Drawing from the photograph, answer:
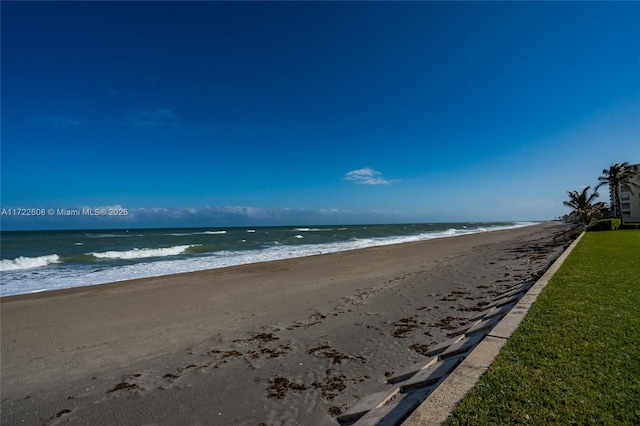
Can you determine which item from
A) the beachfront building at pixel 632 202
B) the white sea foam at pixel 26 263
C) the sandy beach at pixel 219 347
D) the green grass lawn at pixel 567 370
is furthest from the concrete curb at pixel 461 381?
the beachfront building at pixel 632 202

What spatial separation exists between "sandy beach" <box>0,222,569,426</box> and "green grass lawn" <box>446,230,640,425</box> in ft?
6.02

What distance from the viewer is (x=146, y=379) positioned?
16.9 ft

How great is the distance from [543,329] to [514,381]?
179 cm

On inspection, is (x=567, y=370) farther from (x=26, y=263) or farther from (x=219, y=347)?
(x=26, y=263)

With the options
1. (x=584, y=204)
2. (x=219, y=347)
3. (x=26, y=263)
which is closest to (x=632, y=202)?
(x=584, y=204)

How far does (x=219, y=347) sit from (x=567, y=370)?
5.63 meters

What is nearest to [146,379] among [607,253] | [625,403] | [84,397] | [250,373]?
[84,397]

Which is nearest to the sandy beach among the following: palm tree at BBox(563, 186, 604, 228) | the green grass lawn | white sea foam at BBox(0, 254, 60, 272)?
the green grass lawn

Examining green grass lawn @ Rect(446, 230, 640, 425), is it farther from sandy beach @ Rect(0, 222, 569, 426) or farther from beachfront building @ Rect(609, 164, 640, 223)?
beachfront building @ Rect(609, 164, 640, 223)

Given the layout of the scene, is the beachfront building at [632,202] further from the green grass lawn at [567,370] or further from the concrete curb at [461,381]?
the concrete curb at [461,381]

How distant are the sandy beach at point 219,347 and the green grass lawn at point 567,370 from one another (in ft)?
6.02

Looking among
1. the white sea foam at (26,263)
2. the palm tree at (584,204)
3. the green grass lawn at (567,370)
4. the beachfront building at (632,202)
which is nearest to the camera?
→ the green grass lawn at (567,370)

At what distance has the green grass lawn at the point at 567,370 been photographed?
2625 mm

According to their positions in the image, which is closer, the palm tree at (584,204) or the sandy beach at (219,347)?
the sandy beach at (219,347)
